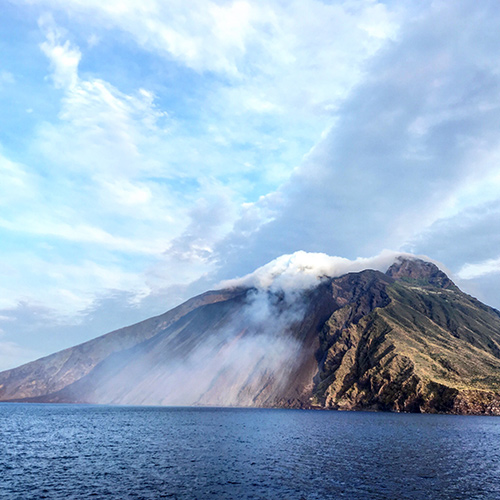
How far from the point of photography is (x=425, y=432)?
120875 mm

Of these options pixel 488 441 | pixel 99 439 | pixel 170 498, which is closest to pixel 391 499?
pixel 170 498

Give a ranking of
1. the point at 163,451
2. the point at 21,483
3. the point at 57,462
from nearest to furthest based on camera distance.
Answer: the point at 21,483 → the point at 57,462 → the point at 163,451

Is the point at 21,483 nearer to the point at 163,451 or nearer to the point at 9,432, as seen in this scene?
the point at 163,451

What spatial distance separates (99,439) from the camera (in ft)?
330

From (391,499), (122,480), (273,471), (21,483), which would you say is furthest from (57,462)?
(391,499)

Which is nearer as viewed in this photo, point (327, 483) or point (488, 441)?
point (327, 483)

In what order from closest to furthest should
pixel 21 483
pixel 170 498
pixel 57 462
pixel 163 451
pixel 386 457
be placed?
pixel 170 498
pixel 21 483
pixel 57 462
pixel 386 457
pixel 163 451

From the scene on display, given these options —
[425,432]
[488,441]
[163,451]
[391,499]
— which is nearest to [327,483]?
[391,499]

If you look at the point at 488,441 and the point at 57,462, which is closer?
the point at 57,462

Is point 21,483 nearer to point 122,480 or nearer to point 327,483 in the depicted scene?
point 122,480

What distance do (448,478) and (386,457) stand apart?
60.4 ft

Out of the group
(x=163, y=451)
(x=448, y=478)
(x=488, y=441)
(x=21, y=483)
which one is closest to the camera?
(x=21, y=483)

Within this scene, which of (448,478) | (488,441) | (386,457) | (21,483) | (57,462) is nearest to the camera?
(21,483)

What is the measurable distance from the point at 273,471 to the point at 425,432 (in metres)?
79.6
